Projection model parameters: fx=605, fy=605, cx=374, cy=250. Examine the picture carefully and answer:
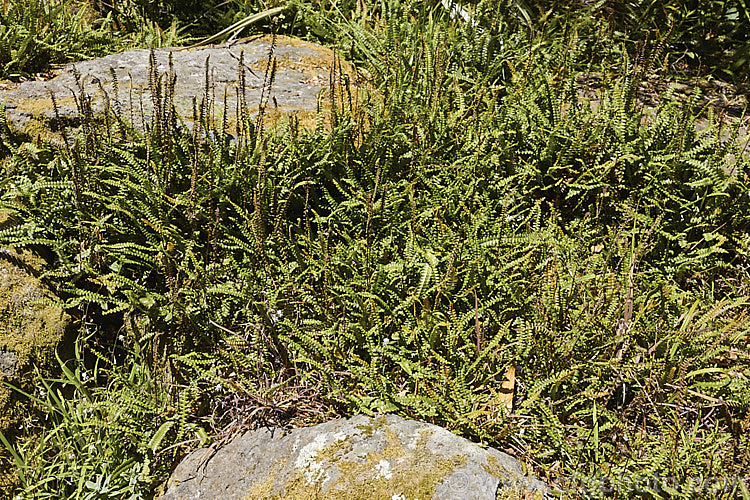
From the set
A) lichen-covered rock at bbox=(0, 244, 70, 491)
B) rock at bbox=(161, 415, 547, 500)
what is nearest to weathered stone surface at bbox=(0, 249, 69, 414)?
lichen-covered rock at bbox=(0, 244, 70, 491)

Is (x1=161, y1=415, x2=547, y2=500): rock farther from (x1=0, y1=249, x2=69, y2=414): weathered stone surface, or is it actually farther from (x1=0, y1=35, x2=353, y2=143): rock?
(x1=0, y1=35, x2=353, y2=143): rock

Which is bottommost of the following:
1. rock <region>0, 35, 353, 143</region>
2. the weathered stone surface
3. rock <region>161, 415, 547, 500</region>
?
rock <region>161, 415, 547, 500</region>

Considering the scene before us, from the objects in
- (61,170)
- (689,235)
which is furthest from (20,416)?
(689,235)

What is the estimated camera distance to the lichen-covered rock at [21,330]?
8.03 feet

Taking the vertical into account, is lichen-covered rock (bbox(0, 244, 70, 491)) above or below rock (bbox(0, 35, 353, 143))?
below

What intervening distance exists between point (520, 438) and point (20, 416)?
2.03 meters

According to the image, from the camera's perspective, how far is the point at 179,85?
11.6ft

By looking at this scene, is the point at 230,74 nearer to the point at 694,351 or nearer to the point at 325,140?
the point at 325,140

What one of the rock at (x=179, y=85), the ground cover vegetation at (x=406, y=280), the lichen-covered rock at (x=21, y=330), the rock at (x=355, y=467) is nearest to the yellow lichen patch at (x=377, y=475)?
the rock at (x=355, y=467)

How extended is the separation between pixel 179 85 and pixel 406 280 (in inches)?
73.6

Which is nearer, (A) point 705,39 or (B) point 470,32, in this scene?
(B) point 470,32

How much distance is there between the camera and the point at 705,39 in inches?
167

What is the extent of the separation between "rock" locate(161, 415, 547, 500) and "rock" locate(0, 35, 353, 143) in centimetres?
159

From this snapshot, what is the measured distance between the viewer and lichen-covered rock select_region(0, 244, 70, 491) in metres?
2.45
